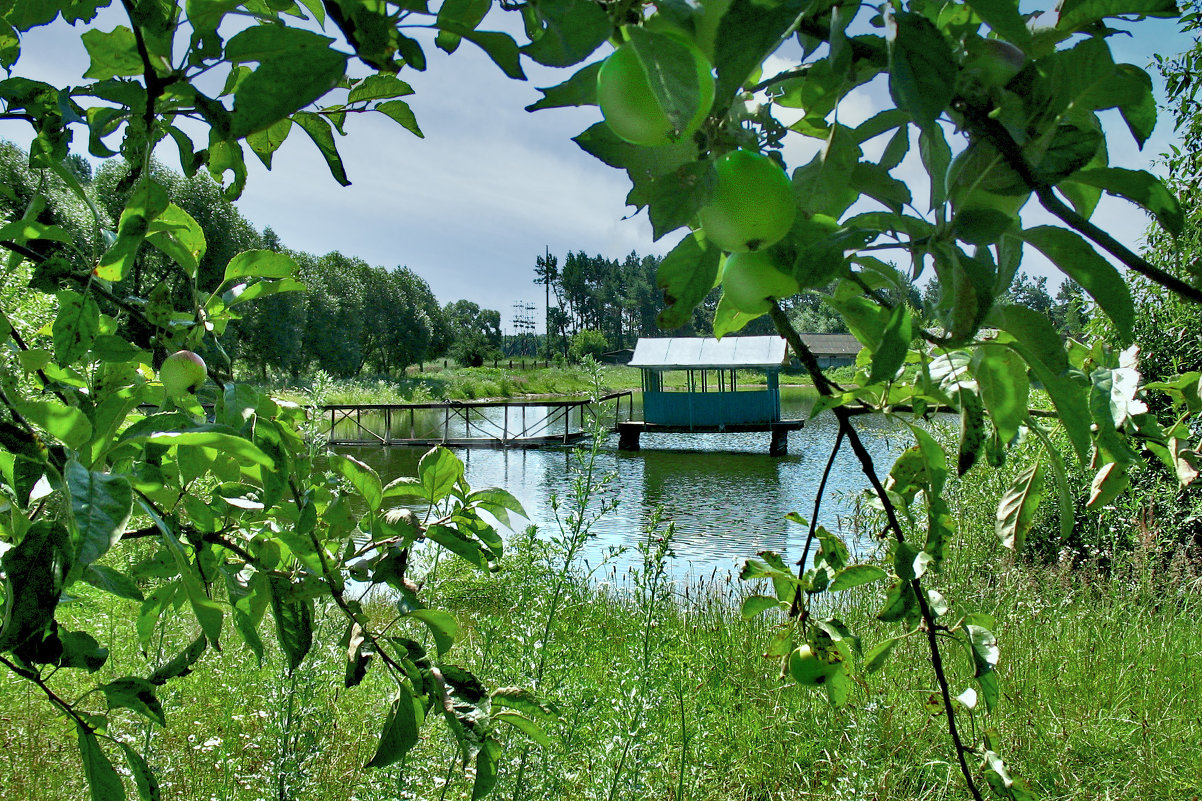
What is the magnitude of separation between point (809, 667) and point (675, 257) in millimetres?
470

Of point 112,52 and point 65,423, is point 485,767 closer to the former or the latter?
point 65,423

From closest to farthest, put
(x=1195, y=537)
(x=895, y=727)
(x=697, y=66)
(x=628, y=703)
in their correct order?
(x=697, y=66)
(x=628, y=703)
(x=895, y=727)
(x=1195, y=537)

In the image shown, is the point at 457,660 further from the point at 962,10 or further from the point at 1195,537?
the point at 1195,537

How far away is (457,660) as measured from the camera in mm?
2578

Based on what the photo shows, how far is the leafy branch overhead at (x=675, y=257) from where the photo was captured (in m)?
0.25

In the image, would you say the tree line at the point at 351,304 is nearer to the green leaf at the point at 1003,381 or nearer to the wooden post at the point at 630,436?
the green leaf at the point at 1003,381

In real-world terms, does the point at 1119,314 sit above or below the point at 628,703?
above

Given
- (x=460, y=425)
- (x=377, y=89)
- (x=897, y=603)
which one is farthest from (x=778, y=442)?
(x=377, y=89)

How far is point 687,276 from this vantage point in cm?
32

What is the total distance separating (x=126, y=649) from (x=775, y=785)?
2380 mm

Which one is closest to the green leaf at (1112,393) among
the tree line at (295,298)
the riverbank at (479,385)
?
the tree line at (295,298)

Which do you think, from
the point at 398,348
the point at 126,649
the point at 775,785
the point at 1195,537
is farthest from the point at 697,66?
the point at 398,348

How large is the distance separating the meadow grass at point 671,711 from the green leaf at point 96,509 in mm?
648

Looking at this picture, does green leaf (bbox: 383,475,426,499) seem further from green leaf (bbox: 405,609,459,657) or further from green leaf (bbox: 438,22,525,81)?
green leaf (bbox: 438,22,525,81)
